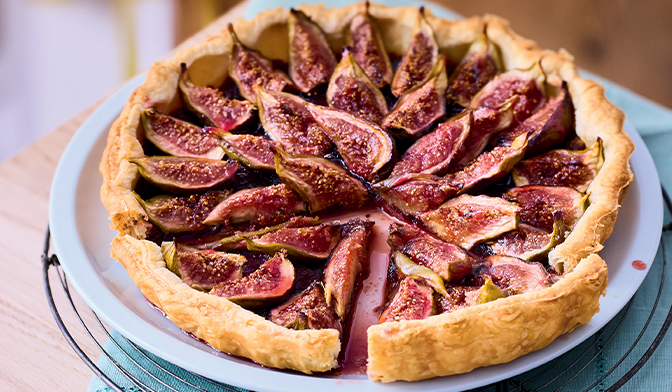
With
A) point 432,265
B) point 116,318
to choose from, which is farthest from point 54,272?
point 432,265

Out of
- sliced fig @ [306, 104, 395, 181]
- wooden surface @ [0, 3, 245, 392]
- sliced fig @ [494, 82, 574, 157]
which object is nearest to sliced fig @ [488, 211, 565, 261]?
sliced fig @ [494, 82, 574, 157]

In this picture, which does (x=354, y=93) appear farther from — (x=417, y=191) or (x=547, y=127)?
(x=547, y=127)

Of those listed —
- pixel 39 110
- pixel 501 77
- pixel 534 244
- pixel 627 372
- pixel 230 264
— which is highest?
pixel 501 77

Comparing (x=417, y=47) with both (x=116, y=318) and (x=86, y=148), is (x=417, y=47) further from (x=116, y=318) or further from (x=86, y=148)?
(x=116, y=318)

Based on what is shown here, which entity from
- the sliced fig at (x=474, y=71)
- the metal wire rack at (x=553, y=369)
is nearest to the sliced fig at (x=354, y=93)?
the sliced fig at (x=474, y=71)

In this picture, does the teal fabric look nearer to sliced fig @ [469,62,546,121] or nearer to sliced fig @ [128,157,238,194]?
sliced fig @ [128,157,238,194]
